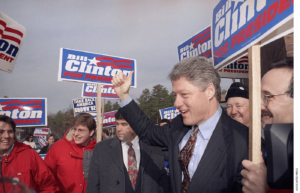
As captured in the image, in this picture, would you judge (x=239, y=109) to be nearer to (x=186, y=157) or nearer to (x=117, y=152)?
(x=186, y=157)

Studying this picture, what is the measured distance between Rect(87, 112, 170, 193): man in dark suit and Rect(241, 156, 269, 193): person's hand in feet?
4.46

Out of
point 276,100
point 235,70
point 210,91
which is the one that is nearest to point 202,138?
point 210,91

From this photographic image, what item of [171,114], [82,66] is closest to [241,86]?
[82,66]

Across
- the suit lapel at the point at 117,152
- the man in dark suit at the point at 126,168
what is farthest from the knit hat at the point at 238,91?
the suit lapel at the point at 117,152

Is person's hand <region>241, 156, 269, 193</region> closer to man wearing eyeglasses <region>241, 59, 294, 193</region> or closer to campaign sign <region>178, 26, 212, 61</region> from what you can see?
man wearing eyeglasses <region>241, 59, 294, 193</region>

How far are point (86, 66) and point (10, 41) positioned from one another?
5.91 feet

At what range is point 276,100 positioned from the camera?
0.96m

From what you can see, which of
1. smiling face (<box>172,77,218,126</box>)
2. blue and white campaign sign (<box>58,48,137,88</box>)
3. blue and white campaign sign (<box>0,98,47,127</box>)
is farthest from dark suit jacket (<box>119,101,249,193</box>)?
blue and white campaign sign (<box>0,98,47,127</box>)

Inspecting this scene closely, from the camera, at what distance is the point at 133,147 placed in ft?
8.12

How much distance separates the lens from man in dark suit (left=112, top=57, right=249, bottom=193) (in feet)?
4.33

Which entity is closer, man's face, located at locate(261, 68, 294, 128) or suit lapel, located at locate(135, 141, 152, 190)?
man's face, located at locate(261, 68, 294, 128)

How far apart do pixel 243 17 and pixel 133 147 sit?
65.2 inches

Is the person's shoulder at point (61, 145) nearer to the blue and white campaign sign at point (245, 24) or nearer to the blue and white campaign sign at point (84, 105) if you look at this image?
the blue and white campaign sign at point (245, 24)

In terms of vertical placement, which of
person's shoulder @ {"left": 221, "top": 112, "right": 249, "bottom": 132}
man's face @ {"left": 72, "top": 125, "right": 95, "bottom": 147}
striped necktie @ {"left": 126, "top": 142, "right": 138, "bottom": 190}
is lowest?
striped necktie @ {"left": 126, "top": 142, "right": 138, "bottom": 190}
